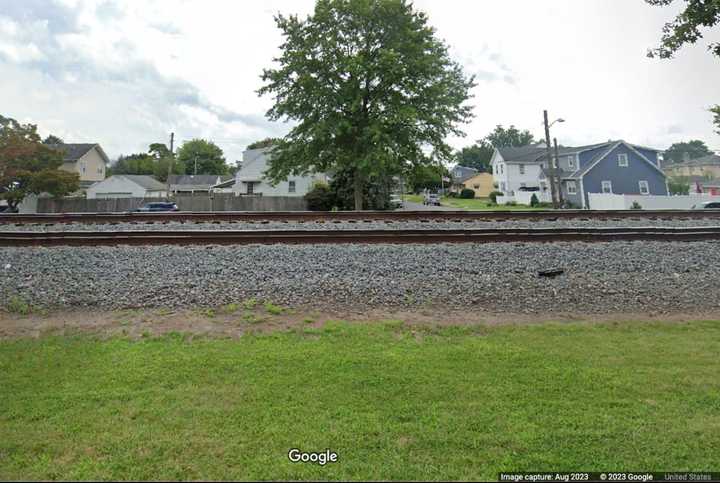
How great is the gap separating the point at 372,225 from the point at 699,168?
97792 mm

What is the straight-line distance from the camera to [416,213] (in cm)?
1302

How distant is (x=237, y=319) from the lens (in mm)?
5070

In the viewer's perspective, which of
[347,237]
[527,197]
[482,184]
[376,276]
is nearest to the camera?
[376,276]

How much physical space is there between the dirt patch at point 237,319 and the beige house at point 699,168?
89702 mm

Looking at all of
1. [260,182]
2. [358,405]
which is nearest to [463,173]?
[260,182]

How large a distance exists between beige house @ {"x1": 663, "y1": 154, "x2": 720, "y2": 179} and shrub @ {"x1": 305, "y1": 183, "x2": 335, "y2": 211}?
77.7m

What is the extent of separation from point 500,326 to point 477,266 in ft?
6.81

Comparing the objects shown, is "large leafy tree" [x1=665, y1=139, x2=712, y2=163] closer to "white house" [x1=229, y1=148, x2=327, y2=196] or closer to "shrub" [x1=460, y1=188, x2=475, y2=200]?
"shrub" [x1=460, y1=188, x2=475, y2=200]

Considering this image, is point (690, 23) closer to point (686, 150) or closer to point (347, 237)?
point (347, 237)

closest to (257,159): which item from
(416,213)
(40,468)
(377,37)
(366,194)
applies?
(366,194)

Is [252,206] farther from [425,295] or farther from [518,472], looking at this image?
[518,472]

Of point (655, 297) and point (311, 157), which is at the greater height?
point (311, 157)

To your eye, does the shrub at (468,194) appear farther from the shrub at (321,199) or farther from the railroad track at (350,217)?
the railroad track at (350,217)

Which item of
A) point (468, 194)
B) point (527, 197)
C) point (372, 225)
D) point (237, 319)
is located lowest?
point (237, 319)
